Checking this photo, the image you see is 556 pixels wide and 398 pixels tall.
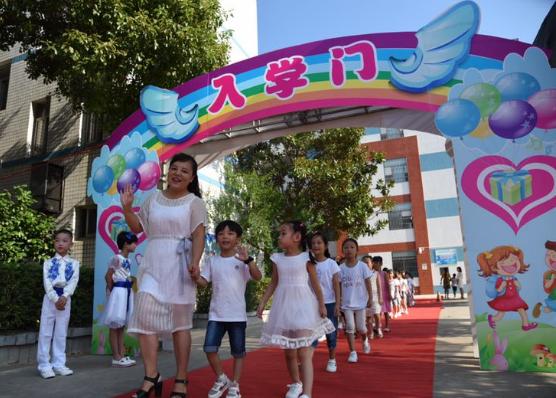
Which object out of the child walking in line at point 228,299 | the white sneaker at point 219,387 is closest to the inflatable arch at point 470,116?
the child walking in line at point 228,299

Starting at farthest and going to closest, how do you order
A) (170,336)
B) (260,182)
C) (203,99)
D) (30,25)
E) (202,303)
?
(260,182) → (202,303) → (30,25) → (203,99) → (170,336)

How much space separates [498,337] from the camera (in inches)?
193

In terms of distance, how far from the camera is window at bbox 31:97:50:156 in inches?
530

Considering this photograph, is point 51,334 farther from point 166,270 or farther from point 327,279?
point 327,279

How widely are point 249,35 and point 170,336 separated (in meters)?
17.3

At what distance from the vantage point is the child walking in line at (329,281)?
4.98 metres

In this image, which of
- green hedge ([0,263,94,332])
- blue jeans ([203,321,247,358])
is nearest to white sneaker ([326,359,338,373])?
blue jeans ([203,321,247,358])

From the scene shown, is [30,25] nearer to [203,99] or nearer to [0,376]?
[203,99]

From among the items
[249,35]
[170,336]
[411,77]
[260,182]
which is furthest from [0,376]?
[249,35]

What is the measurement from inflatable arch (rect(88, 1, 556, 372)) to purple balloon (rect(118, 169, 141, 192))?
0.02 meters

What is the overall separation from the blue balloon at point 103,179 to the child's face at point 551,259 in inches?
244

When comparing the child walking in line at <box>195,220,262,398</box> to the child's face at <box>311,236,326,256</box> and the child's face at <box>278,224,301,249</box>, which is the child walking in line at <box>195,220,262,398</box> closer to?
the child's face at <box>278,224,301,249</box>

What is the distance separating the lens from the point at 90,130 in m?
12.9

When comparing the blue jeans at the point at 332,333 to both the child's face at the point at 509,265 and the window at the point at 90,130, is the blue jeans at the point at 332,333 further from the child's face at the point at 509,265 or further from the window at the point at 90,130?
the window at the point at 90,130
